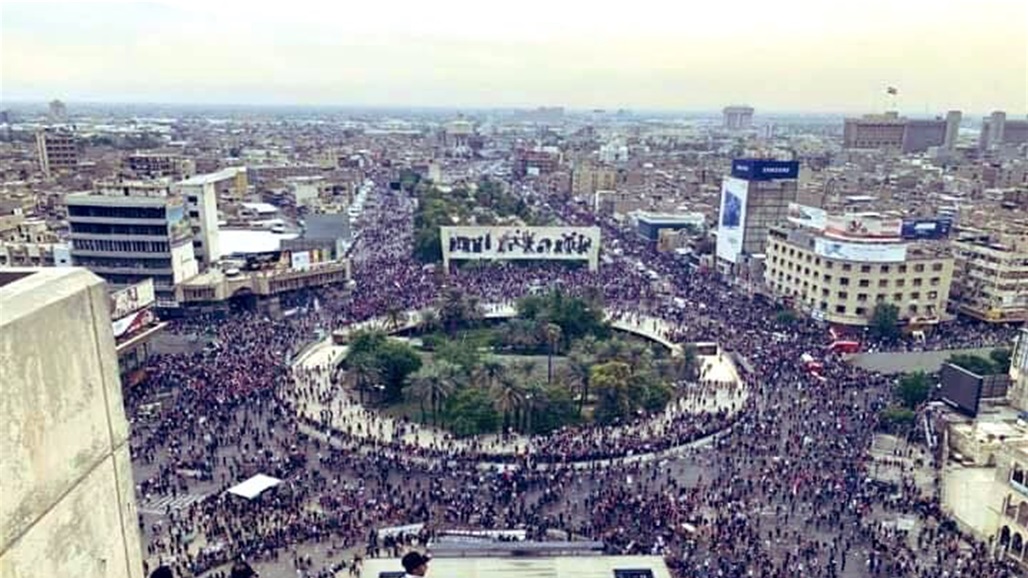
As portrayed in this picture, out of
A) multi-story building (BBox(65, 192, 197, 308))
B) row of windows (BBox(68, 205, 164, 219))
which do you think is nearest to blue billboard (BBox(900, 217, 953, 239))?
multi-story building (BBox(65, 192, 197, 308))

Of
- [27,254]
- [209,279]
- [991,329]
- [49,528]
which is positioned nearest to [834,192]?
[991,329]

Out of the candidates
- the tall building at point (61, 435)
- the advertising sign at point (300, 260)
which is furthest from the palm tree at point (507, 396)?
the tall building at point (61, 435)

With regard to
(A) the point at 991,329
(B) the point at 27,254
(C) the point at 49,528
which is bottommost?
(A) the point at 991,329

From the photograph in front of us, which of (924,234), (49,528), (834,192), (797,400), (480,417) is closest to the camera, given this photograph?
(49,528)

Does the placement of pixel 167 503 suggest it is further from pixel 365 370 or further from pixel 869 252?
pixel 869 252

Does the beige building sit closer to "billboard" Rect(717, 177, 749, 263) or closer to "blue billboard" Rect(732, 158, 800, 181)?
"billboard" Rect(717, 177, 749, 263)

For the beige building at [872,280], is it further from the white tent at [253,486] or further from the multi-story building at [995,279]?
the white tent at [253,486]

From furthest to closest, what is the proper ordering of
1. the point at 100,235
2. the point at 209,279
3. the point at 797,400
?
the point at 209,279 < the point at 100,235 < the point at 797,400

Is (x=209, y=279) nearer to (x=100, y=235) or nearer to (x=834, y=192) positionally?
(x=100, y=235)
